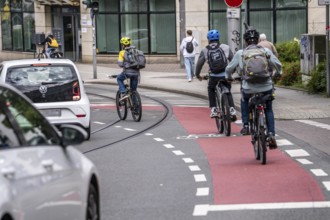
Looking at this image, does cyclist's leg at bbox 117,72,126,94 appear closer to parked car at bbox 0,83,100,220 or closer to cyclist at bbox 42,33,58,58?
parked car at bbox 0,83,100,220

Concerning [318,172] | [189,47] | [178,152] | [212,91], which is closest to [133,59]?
[212,91]

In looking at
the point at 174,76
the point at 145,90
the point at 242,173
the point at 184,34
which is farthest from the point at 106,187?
the point at 184,34

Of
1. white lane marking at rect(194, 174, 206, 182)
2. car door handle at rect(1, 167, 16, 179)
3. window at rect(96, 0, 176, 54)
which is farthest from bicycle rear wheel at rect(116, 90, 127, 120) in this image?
window at rect(96, 0, 176, 54)

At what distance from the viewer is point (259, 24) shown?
42.0 m

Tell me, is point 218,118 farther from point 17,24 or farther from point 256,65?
point 17,24

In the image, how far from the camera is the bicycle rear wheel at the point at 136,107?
19641 millimetres

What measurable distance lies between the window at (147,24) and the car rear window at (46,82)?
2714cm

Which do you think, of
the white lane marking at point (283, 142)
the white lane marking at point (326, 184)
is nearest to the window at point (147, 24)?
the white lane marking at point (283, 142)

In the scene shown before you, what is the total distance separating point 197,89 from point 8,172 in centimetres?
2291

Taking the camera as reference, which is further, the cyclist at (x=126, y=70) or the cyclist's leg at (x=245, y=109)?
the cyclist at (x=126, y=70)

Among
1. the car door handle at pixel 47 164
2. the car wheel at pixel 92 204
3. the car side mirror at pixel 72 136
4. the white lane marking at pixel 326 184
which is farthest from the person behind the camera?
the white lane marking at pixel 326 184

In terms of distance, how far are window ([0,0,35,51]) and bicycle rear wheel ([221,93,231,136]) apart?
31.6m

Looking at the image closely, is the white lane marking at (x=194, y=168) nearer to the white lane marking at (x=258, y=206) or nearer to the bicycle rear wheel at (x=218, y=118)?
Answer: the white lane marking at (x=258, y=206)

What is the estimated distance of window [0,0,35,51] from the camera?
47625mm
